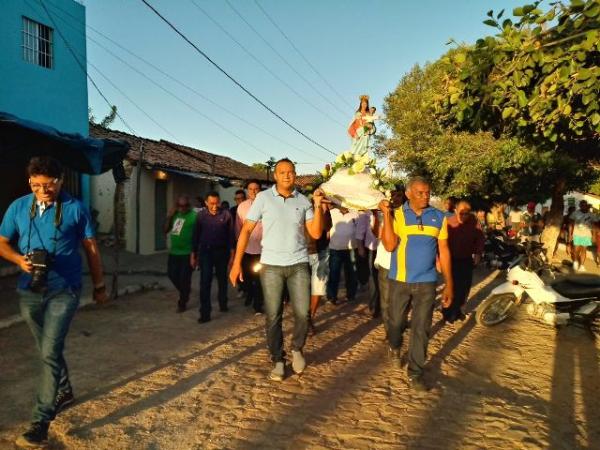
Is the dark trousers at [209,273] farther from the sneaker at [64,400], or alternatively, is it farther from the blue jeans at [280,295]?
the sneaker at [64,400]

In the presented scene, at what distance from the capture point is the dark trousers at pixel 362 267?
7816mm

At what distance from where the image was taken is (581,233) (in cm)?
1220

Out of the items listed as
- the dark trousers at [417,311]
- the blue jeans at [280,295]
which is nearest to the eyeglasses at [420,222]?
the dark trousers at [417,311]

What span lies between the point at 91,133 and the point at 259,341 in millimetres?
14077

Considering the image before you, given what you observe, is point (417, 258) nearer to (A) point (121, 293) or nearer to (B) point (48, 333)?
(B) point (48, 333)

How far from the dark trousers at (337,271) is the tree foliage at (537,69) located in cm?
316

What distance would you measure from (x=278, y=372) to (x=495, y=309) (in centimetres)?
380

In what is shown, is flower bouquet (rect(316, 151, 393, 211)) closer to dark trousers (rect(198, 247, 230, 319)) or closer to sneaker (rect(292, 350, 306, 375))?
sneaker (rect(292, 350, 306, 375))

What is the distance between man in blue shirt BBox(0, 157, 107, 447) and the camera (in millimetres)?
3025

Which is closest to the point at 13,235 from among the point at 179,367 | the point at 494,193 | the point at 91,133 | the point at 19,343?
the point at 179,367

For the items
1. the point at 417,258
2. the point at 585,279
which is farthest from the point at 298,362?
the point at 585,279

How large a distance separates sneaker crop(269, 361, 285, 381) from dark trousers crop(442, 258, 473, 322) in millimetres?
3167

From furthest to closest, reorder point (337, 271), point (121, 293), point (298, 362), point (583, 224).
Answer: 1. point (583, 224)
2. point (121, 293)
3. point (337, 271)
4. point (298, 362)

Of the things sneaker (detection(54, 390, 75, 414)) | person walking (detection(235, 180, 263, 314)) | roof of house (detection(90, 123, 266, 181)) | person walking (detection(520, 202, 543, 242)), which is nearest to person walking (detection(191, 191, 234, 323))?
person walking (detection(235, 180, 263, 314))
